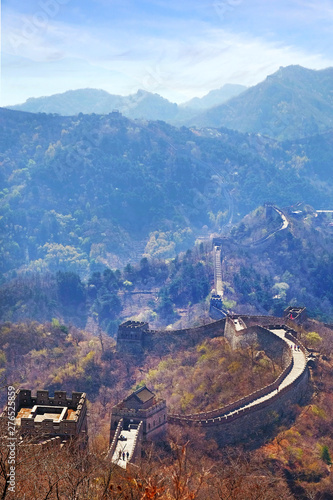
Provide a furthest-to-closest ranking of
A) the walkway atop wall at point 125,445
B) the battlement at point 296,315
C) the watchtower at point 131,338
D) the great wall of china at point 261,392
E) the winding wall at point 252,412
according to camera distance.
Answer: the watchtower at point 131,338
the battlement at point 296,315
the great wall of china at point 261,392
the winding wall at point 252,412
the walkway atop wall at point 125,445

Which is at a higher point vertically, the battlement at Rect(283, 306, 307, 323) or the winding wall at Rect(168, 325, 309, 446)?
the winding wall at Rect(168, 325, 309, 446)

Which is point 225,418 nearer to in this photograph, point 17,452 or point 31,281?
point 17,452

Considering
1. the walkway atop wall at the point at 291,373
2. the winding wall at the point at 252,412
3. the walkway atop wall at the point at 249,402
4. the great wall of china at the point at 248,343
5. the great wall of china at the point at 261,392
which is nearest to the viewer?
the winding wall at the point at 252,412

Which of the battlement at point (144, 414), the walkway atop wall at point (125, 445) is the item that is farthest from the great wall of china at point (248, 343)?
the walkway atop wall at point (125, 445)

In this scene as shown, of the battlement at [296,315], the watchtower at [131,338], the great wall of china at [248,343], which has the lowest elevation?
the watchtower at [131,338]

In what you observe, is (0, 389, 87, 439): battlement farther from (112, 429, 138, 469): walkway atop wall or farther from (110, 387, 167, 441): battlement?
(110, 387, 167, 441): battlement

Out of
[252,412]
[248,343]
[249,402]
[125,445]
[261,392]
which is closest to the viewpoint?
[125,445]

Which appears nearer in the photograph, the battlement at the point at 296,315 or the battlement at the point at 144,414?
the battlement at the point at 144,414

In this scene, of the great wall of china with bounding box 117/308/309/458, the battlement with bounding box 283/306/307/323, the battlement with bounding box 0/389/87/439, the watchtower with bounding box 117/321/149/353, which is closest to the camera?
the battlement with bounding box 0/389/87/439

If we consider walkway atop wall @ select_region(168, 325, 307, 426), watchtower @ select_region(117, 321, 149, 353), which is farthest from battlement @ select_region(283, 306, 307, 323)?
walkway atop wall @ select_region(168, 325, 307, 426)

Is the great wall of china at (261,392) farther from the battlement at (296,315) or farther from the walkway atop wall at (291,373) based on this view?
the battlement at (296,315)

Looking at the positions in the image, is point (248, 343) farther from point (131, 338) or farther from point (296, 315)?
point (131, 338)

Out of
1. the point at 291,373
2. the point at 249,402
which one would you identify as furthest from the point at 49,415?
the point at 291,373
